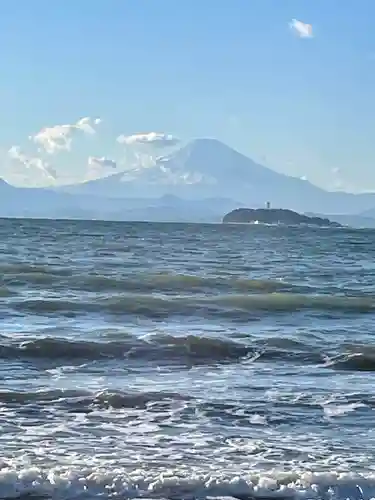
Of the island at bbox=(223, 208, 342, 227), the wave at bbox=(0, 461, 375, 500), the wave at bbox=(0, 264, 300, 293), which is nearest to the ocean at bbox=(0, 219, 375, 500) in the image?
the wave at bbox=(0, 461, 375, 500)

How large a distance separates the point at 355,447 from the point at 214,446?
1.53 metres

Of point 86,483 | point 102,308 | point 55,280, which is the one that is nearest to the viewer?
point 86,483

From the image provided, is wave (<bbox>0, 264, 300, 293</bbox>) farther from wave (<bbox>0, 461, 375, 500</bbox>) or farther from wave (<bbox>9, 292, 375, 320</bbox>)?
wave (<bbox>0, 461, 375, 500</bbox>)

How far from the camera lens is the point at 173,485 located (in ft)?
26.9

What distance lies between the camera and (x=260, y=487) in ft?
27.1

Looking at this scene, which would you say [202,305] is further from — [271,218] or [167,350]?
[271,218]

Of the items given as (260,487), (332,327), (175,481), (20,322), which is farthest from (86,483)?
(332,327)

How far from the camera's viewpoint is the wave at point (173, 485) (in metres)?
7.99

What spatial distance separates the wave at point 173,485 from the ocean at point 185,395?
17 mm

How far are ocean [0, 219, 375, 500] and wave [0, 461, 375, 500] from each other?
17mm

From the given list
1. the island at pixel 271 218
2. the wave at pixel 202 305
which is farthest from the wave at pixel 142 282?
the island at pixel 271 218

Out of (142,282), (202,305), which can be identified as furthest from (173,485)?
(142,282)

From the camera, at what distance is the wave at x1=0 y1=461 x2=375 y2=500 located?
7.99 meters

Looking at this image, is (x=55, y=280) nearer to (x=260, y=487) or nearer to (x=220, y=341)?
(x=220, y=341)
